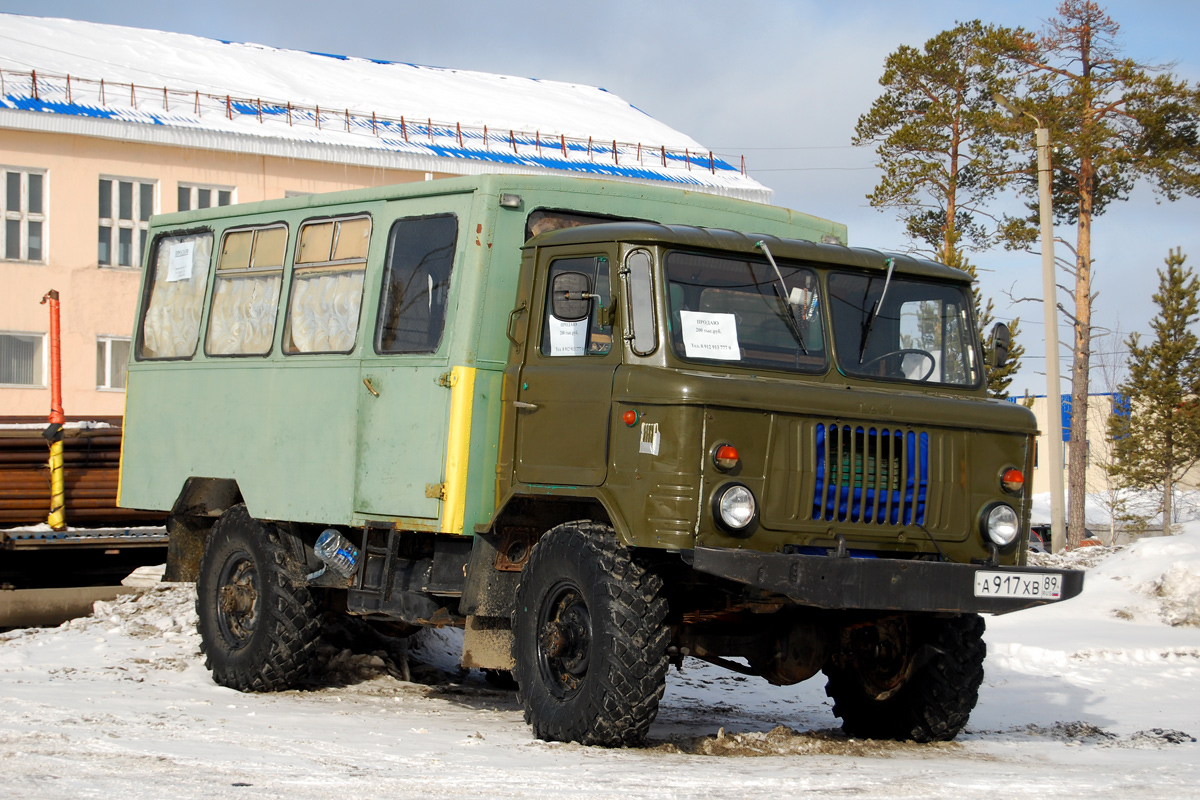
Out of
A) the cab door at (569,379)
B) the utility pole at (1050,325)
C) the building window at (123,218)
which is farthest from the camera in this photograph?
the building window at (123,218)

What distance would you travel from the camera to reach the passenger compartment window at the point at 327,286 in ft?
30.7

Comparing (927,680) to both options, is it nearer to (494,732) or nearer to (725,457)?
(725,457)

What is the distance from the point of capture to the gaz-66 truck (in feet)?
23.4

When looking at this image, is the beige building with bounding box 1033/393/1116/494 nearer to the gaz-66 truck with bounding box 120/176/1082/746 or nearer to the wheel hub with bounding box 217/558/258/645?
the wheel hub with bounding box 217/558/258/645

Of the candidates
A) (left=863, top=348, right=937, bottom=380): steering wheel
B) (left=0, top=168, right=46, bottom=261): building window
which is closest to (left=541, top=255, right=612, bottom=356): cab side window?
(left=863, top=348, right=937, bottom=380): steering wheel

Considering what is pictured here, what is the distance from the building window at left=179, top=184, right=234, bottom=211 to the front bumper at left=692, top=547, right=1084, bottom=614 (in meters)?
20.2

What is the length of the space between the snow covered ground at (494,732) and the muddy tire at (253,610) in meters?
0.20

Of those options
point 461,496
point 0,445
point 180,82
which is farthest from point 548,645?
point 180,82

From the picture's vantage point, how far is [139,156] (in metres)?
24.9

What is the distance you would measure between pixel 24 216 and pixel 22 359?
2371 millimetres

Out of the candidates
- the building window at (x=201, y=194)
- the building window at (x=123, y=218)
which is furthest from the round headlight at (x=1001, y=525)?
the building window at (x=123, y=218)

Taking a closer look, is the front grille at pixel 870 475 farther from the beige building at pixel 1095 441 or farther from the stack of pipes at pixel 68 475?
the beige building at pixel 1095 441

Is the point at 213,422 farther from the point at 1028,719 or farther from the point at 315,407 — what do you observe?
the point at 1028,719

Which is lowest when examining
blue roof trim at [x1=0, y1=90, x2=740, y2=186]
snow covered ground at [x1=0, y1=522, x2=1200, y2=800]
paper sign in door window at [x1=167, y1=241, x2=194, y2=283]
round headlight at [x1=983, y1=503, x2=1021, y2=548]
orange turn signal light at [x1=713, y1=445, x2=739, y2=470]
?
snow covered ground at [x1=0, y1=522, x2=1200, y2=800]
